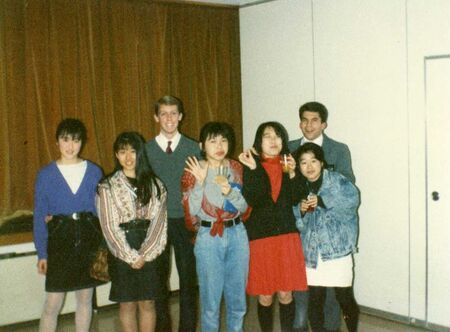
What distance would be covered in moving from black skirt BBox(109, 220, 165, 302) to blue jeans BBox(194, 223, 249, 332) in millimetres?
273

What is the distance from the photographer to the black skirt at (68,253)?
304 centimetres

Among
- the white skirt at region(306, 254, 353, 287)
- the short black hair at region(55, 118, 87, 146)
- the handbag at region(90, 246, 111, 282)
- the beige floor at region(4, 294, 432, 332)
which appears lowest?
the beige floor at region(4, 294, 432, 332)

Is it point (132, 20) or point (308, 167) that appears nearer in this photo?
point (308, 167)

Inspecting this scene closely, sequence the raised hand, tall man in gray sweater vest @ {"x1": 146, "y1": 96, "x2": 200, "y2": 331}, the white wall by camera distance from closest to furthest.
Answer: the raised hand
tall man in gray sweater vest @ {"x1": 146, "y1": 96, "x2": 200, "y2": 331}
the white wall

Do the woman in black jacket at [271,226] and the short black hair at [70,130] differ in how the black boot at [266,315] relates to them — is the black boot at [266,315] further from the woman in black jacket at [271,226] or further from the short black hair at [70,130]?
the short black hair at [70,130]

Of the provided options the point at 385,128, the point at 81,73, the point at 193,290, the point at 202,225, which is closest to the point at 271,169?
the point at 202,225

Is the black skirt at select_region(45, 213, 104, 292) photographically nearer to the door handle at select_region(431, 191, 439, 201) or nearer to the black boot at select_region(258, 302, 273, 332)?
the black boot at select_region(258, 302, 273, 332)

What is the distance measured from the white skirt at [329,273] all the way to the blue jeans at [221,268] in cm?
39

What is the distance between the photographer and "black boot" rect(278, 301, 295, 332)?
319 cm

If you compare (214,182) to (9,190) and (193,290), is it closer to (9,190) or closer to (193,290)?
(193,290)

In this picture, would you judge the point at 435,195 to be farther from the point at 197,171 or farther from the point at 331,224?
the point at 197,171

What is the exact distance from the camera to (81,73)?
4305 millimetres

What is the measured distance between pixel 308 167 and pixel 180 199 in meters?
0.81

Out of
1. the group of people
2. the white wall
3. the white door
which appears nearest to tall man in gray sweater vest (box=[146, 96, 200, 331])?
the group of people
